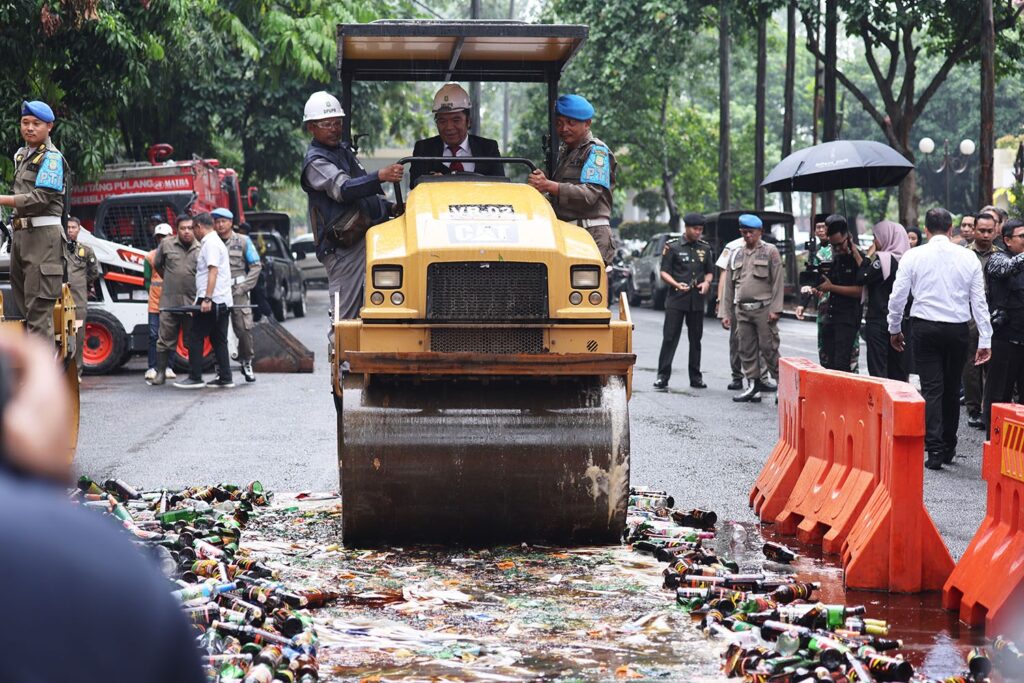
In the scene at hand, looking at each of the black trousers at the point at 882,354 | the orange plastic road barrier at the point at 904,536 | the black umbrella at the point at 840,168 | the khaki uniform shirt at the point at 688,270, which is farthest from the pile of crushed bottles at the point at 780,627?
the black umbrella at the point at 840,168

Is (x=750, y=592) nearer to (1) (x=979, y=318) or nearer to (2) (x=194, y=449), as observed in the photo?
(1) (x=979, y=318)

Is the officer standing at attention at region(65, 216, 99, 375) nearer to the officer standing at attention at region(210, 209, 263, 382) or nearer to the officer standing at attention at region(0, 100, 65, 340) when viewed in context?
the officer standing at attention at region(210, 209, 263, 382)

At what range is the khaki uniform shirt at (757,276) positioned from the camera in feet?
52.5

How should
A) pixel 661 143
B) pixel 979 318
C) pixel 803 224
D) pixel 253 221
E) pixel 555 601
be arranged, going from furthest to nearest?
pixel 803 224 < pixel 661 143 < pixel 253 221 < pixel 979 318 < pixel 555 601

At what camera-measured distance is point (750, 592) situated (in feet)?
21.9

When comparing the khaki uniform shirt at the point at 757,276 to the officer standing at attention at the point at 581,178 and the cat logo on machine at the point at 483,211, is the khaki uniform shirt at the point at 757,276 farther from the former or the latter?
the cat logo on machine at the point at 483,211

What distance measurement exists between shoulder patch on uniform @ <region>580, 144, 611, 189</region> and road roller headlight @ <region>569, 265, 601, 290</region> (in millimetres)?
1040

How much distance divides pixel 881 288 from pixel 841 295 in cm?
36

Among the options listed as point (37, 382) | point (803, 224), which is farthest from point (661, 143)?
point (37, 382)

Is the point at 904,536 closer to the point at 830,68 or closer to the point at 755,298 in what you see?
the point at 755,298

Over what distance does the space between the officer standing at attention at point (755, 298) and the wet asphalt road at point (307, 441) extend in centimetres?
62

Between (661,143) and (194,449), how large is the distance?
1535 inches

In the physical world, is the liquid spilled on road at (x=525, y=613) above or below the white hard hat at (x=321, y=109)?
below

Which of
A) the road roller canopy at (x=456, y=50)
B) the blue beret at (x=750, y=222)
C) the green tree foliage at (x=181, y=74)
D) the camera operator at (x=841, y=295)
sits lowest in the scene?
the camera operator at (x=841, y=295)
